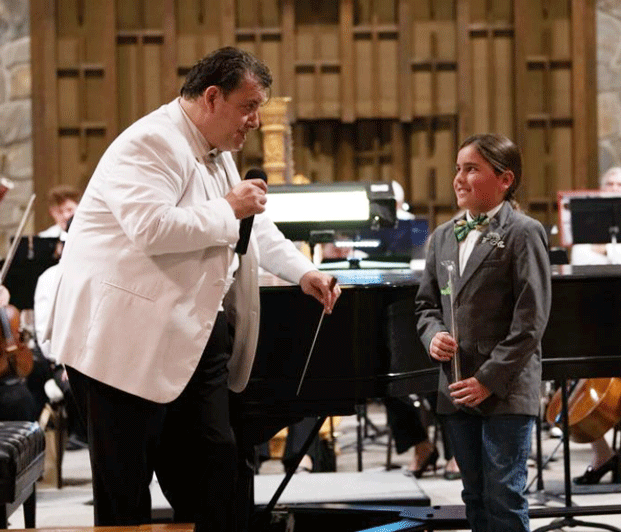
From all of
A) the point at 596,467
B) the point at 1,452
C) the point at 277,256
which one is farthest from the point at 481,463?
the point at 596,467

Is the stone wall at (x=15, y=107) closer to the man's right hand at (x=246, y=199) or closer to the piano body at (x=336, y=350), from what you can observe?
the piano body at (x=336, y=350)

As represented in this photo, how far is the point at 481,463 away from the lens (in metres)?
3.38

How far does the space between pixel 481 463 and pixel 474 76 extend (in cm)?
680

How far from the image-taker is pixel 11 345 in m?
5.29

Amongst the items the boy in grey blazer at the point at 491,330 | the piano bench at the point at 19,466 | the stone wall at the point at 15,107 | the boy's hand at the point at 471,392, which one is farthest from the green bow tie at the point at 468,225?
the stone wall at the point at 15,107

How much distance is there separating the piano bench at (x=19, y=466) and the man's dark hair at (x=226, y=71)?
1.30m

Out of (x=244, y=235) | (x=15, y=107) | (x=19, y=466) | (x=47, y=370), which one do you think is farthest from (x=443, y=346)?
(x=15, y=107)

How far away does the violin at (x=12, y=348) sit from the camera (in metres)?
5.19

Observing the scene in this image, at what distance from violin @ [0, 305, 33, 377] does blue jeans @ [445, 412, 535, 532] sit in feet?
8.19

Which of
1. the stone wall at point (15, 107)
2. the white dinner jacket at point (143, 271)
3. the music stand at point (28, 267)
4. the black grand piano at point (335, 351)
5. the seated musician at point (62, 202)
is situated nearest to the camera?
the white dinner jacket at point (143, 271)

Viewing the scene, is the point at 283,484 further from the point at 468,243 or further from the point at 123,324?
the point at 123,324

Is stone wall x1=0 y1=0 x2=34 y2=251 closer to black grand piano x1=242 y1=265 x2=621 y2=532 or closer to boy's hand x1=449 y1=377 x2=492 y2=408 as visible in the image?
black grand piano x1=242 y1=265 x2=621 y2=532

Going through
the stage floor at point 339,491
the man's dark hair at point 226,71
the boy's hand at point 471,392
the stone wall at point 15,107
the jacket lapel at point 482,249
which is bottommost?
the stage floor at point 339,491

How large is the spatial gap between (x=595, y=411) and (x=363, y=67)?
16.6ft
